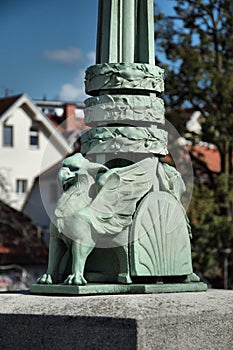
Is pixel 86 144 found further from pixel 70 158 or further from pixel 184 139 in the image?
pixel 184 139

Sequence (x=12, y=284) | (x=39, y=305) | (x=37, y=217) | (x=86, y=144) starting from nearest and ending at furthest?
1. (x=39, y=305)
2. (x=86, y=144)
3. (x=12, y=284)
4. (x=37, y=217)

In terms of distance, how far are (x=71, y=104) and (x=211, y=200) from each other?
967 inches

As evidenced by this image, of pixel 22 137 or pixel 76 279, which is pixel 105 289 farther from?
pixel 22 137

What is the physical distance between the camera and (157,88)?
775 cm

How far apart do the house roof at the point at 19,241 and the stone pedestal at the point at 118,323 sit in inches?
1385

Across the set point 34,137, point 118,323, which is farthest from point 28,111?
point 118,323

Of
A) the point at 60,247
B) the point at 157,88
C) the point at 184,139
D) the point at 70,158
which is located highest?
the point at 184,139

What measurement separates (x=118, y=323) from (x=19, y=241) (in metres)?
37.3

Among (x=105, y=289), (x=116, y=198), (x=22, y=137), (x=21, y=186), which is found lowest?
(x=105, y=289)

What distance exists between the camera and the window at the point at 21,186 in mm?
52172

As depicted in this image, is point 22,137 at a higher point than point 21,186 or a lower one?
higher

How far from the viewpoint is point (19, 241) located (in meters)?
43.0

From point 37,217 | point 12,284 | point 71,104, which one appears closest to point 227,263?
point 12,284

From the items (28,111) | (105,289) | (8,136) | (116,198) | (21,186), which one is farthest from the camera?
(8,136)
